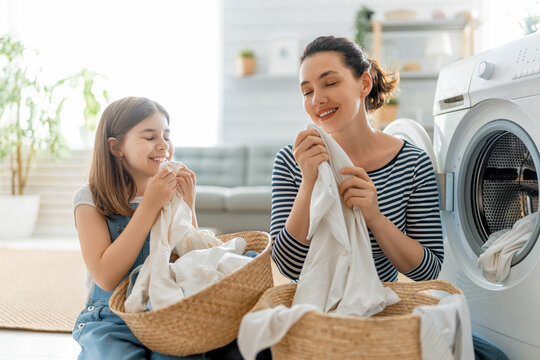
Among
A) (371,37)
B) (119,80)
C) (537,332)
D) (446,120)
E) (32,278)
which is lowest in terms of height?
(32,278)

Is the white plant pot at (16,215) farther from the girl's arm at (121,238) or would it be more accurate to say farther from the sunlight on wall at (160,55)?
the girl's arm at (121,238)

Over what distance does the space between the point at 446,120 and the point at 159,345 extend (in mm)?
1091

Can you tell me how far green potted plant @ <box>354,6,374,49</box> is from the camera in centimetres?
390

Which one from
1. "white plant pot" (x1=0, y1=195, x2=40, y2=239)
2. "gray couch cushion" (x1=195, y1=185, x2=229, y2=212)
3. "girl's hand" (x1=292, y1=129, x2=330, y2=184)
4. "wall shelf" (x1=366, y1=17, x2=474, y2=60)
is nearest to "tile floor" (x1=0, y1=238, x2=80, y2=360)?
"girl's hand" (x1=292, y1=129, x2=330, y2=184)

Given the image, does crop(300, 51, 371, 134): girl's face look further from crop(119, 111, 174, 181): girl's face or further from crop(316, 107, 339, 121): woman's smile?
crop(119, 111, 174, 181): girl's face

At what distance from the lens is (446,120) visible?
59.2 inches

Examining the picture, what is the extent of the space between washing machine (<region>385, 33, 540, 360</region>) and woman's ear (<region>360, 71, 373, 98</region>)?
0.28 meters

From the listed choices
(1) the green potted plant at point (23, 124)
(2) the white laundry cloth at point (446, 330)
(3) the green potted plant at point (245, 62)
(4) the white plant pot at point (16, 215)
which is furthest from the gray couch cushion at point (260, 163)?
(2) the white laundry cloth at point (446, 330)

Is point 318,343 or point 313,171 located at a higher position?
point 313,171

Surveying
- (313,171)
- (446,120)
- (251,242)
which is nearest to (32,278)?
(251,242)

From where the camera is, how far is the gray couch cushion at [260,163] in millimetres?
3828

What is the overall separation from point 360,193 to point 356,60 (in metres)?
0.43

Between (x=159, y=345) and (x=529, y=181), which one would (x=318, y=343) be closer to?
(x=159, y=345)

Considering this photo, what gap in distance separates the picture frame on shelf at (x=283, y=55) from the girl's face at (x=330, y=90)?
317cm
